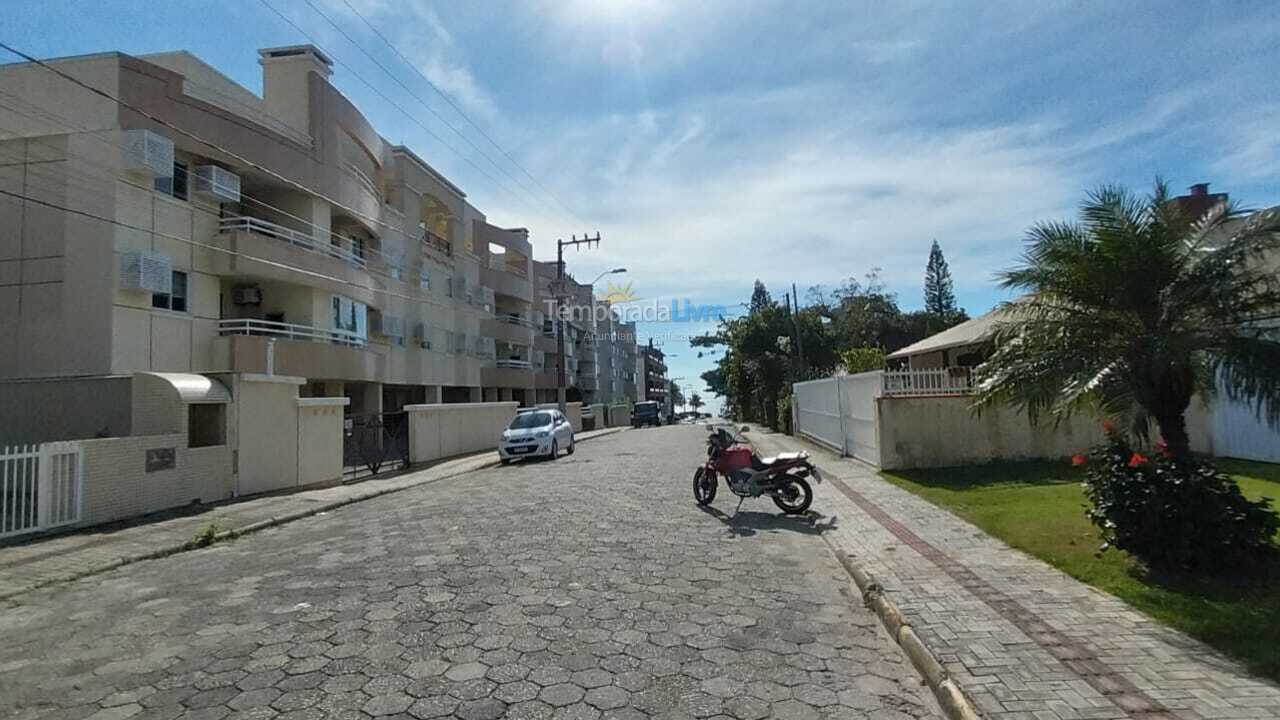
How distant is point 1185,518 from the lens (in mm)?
6000

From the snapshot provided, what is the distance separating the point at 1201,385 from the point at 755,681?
590 cm

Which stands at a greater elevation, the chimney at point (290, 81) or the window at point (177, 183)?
the chimney at point (290, 81)

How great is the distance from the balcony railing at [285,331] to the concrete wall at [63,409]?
695 cm

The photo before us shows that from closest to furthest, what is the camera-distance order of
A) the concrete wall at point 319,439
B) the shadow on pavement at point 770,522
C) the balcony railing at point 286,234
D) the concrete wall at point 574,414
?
the shadow on pavement at point 770,522
the concrete wall at point 319,439
the balcony railing at point 286,234
the concrete wall at point 574,414

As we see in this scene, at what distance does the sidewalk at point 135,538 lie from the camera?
27.5 feet

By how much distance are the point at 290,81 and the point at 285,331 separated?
923cm

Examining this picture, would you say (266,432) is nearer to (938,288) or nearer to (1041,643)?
(1041,643)

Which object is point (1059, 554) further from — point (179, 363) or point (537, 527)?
point (179, 363)

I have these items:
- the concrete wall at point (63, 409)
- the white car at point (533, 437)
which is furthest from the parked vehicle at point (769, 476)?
the white car at point (533, 437)

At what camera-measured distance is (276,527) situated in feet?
38.7

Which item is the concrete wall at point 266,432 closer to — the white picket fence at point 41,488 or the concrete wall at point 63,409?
the concrete wall at point 63,409

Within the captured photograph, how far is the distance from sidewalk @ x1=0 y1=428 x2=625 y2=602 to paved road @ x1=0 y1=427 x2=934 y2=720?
46cm

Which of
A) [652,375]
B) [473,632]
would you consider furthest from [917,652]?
[652,375]

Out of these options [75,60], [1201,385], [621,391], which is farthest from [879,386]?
[621,391]
